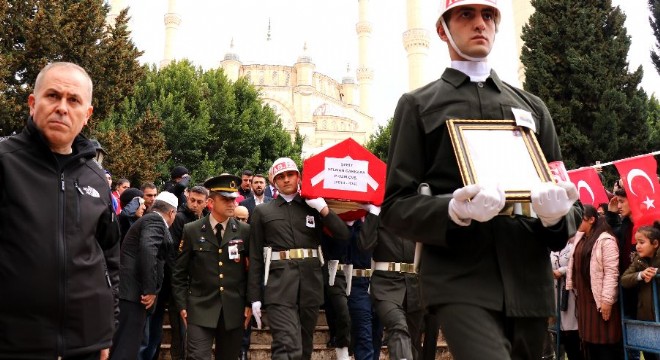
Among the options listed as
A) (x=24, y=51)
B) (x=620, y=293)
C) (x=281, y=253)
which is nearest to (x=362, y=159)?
(x=281, y=253)

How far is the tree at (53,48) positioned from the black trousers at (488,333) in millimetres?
13189

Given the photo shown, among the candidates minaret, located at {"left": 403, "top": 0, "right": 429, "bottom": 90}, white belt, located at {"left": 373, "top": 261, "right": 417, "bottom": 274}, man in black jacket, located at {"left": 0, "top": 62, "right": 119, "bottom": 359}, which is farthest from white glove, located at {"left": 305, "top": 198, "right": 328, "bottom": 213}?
minaret, located at {"left": 403, "top": 0, "right": 429, "bottom": 90}

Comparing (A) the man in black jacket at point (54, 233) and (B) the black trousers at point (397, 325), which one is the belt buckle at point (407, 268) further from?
(A) the man in black jacket at point (54, 233)

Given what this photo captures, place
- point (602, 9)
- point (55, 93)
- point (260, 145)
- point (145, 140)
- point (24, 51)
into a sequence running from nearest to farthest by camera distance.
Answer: point (55, 93)
point (24, 51)
point (602, 9)
point (145, 140)
point (260, 145)

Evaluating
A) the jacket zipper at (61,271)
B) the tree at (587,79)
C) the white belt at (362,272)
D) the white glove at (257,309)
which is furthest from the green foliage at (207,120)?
the jacket zipper at (61,271)

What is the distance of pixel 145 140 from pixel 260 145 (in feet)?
41.7

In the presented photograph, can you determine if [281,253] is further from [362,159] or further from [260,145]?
[260,145]

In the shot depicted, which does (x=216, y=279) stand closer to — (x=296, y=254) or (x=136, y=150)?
(x=296, y=254)

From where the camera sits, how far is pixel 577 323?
7.24m

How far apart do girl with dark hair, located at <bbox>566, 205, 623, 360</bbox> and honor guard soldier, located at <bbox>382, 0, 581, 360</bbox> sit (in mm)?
4423

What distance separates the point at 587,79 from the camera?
17734mm

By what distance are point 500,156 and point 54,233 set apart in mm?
2054

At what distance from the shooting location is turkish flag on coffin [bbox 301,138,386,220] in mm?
6586

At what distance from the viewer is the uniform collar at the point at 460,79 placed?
103 inches
